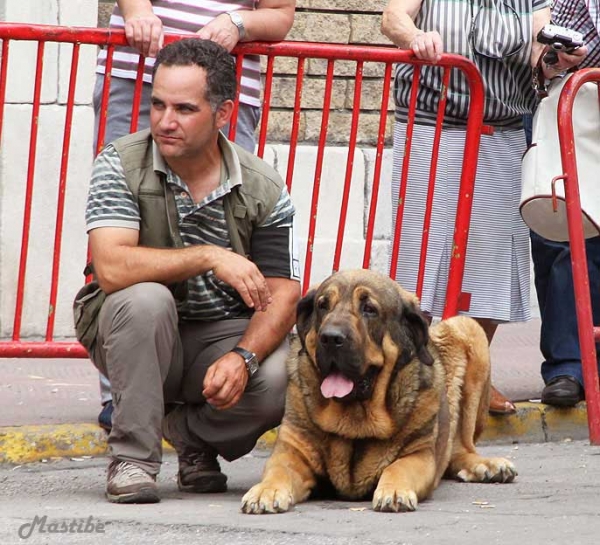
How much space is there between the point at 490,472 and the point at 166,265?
1442 millimetres

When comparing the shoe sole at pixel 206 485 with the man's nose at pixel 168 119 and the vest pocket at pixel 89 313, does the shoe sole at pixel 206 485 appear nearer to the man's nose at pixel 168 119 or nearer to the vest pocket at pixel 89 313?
the vest pocket at pixel 89 313

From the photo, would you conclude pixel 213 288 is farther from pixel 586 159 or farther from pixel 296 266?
pixel 586 159

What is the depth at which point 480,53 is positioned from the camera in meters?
6.00

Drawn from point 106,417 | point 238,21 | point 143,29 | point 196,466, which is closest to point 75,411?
point 106,417

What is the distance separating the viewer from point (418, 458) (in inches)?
186

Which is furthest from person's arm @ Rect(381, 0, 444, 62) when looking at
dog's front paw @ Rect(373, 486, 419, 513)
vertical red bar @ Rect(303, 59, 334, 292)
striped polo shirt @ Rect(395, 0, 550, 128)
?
dog's front paw @ Rect(373, 486, 419, 513)

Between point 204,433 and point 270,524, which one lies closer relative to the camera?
Result: point 270,524

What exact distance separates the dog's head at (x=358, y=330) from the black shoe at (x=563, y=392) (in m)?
1.72

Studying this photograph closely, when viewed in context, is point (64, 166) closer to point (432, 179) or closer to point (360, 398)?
point (432, 179)

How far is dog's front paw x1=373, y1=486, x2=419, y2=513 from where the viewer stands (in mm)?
4430

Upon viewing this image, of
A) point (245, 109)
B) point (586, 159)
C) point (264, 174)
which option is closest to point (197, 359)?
point (264, 174)

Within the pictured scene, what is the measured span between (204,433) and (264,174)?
0.90 m

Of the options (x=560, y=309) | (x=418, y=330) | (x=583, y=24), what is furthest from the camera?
(x=560, y=309)

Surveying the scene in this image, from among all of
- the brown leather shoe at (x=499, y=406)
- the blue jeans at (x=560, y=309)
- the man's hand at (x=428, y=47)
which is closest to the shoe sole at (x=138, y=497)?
the brown leather shoe at (x=499, y=406)
